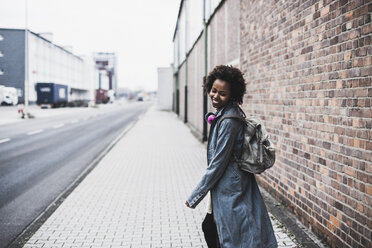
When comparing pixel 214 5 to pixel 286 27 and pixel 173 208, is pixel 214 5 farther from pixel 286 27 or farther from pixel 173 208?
pixel 173 208

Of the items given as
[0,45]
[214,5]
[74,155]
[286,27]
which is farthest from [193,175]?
[0,45]

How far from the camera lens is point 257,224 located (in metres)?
2.42

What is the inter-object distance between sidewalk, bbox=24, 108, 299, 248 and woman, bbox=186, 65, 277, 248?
137 cm

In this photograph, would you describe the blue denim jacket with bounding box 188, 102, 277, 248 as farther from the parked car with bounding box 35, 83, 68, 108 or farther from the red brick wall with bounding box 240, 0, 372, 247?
the parked car with bounding box 35, 83, 68, 108

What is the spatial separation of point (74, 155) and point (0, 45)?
6.69 meters

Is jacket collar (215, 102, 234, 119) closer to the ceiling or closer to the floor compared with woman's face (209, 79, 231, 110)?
closer to the floor

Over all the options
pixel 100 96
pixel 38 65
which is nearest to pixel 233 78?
pixel 38 65

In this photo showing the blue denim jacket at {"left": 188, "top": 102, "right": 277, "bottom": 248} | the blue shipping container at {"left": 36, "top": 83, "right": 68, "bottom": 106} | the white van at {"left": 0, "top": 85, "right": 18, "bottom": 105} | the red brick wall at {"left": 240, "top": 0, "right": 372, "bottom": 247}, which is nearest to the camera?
the blue denim jacket at {"left": 188, "top": 102, "right": 277, "bottom": 248}

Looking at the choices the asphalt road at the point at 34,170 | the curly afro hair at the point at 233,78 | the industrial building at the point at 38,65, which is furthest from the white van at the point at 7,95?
the curly afro hair at the point at 233,78

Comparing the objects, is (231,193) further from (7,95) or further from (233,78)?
(7,95)

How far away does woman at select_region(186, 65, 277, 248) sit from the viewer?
2.38 metres

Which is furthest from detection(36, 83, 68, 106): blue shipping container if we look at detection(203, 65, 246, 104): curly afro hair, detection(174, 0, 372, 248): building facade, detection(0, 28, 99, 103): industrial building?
detection(203, 65, 246, 104): curly afro hair

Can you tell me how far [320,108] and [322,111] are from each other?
0.05 meters

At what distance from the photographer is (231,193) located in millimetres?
2410
